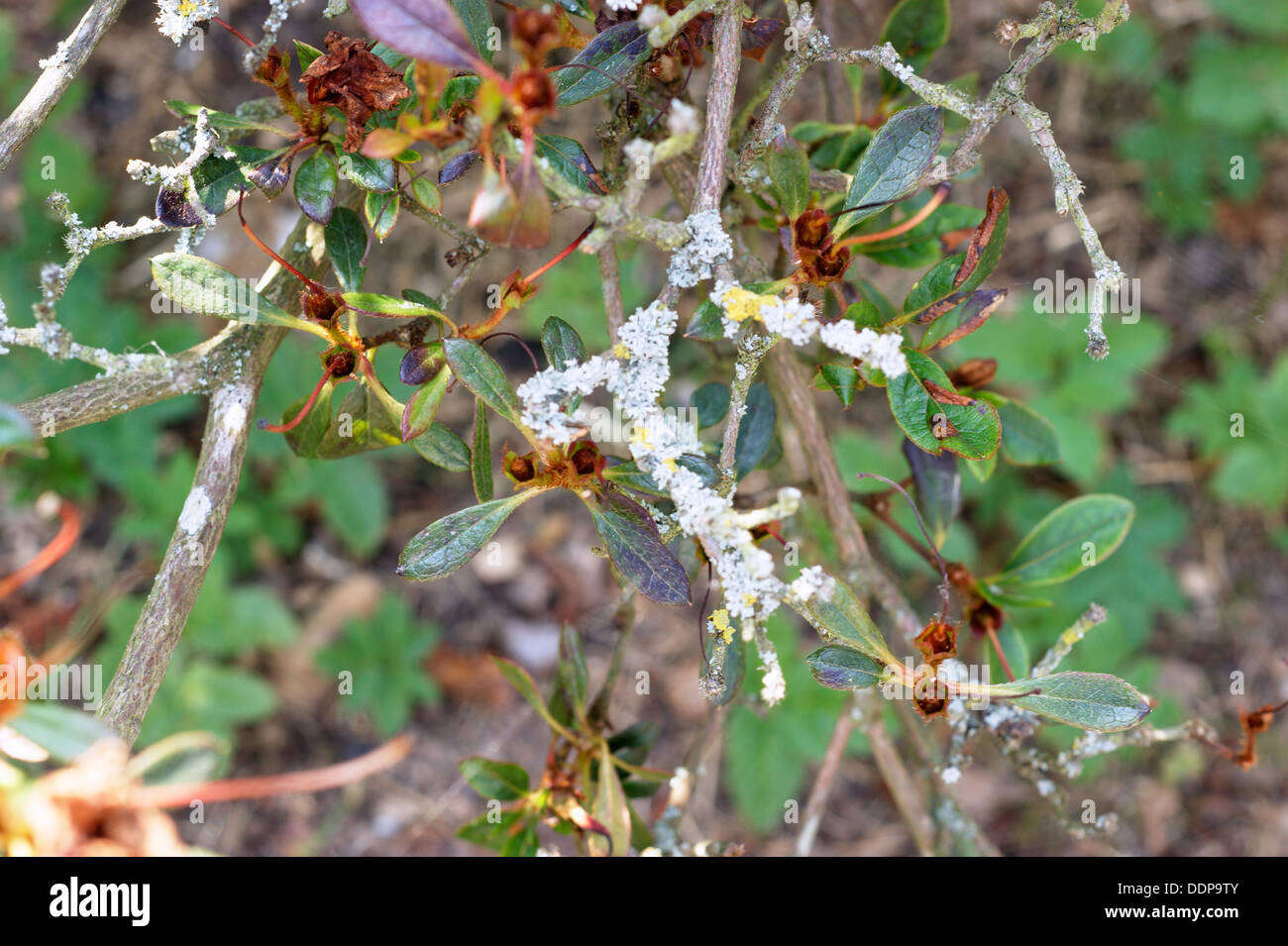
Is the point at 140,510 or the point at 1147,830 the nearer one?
the point at 140,510

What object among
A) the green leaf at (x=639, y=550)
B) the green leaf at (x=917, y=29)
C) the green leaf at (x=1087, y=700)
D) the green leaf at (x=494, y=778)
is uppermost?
the green leaf at (x=917, y=29)

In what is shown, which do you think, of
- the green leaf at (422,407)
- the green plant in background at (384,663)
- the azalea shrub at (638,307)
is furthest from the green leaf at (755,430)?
the green plant in background at (384,663)

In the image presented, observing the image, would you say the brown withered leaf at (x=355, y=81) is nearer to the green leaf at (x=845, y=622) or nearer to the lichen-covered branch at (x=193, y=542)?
the lichen-covered branch at (x=193, y=542)

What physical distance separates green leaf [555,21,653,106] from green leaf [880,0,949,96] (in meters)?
0.59

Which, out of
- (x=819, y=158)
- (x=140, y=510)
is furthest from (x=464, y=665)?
(x=819, y=158)

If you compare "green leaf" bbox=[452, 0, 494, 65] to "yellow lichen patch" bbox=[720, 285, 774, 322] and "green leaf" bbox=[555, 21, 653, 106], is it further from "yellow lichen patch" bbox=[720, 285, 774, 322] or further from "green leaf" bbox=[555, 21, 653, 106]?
"yellow lichen patch" bbox=[720, 285, 774, 322]

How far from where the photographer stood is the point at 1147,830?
259 cm

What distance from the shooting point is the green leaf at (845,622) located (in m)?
1.09

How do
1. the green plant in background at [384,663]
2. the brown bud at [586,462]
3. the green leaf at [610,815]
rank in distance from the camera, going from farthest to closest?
1. the green plant in background at [384,663]
2. the green leaf at [610,815]
3. the brown bud at [586,462]

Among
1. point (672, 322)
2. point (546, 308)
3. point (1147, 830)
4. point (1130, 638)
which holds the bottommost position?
point (1147, 830)

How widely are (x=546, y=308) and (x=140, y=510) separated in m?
1.18

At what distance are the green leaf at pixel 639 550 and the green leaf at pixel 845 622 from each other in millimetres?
156

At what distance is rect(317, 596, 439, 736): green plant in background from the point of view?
97.8 inches
